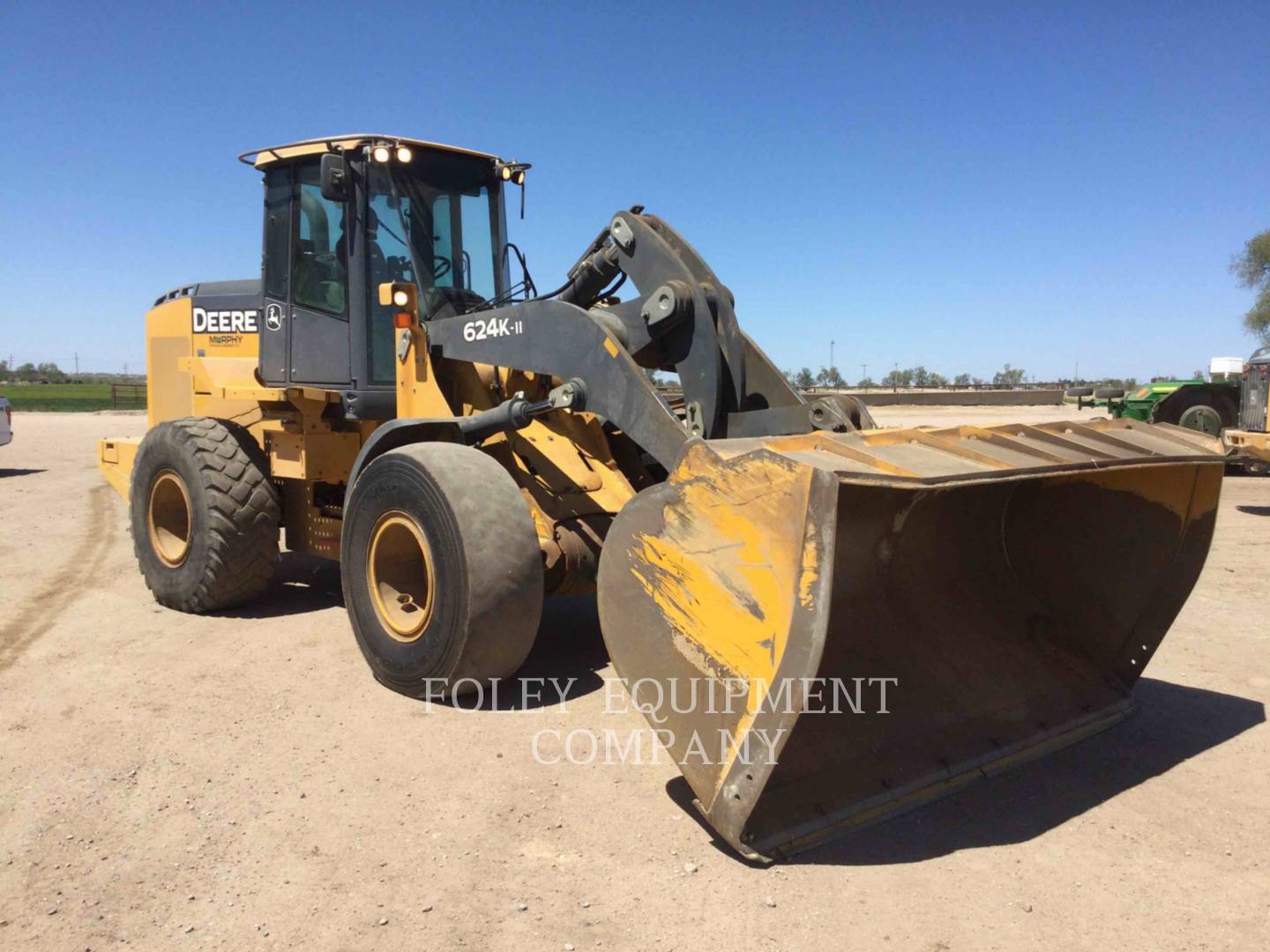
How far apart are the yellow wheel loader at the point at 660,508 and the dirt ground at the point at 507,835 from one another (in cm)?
25

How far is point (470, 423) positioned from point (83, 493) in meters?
10.6

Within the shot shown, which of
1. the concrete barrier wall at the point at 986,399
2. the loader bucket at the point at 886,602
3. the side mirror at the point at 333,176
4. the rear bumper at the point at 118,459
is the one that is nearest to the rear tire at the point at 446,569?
the loader bucket at the point at 886,602

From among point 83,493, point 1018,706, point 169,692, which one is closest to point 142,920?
point 169,692

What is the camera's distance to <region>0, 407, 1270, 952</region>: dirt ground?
2836 millimetres

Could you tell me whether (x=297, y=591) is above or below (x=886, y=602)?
below

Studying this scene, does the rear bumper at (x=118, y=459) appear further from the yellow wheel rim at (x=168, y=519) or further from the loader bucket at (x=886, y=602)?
the loader bucket at (x=886, y=602)

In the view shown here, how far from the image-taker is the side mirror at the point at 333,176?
5.45m

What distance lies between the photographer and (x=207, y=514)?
6090 mm

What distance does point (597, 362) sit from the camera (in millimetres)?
4500

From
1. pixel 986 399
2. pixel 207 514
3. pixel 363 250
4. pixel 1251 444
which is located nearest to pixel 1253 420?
pixel 1251 444

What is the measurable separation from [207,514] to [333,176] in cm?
226

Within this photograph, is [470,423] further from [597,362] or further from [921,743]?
[921,743]

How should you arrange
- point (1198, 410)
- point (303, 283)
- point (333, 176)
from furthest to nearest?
1. point (1198, 410)
2. point (303, 283)
3. point (333, 176)

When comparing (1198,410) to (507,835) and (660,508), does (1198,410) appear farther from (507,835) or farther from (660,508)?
(507,835)
